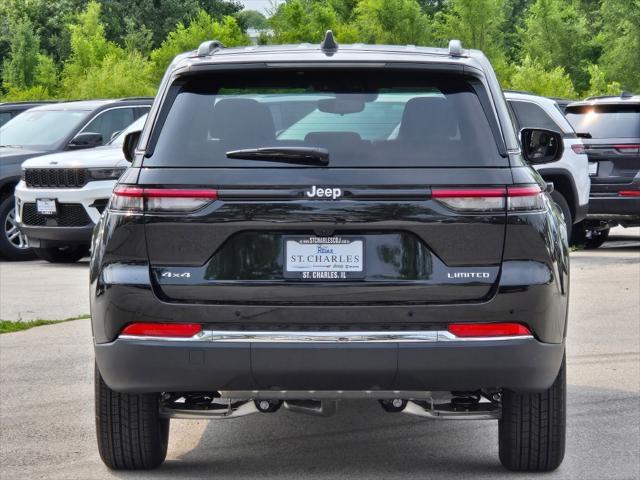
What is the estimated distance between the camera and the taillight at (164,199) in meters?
5.26

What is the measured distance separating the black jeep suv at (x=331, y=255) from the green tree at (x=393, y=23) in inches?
2283

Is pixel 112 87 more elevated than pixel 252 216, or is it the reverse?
pixel 252 216

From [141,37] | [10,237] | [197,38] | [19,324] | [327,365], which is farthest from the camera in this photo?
[141,37]

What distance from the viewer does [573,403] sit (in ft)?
25.0

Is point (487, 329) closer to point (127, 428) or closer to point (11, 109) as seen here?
point (127, 428)

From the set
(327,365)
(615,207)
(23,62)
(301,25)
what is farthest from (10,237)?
(23,62)

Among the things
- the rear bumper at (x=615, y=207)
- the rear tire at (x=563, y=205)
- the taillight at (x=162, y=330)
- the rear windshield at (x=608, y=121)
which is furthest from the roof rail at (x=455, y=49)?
the rear windshield at (x=608, y=121)

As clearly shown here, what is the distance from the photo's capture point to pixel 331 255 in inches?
206

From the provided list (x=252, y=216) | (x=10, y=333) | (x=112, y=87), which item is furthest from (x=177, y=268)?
(x=112, y=87)

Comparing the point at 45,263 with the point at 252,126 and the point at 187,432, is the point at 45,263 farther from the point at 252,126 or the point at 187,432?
the point at 252,126

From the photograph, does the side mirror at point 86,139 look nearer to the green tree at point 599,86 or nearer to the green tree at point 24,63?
the green tree at point 24,63

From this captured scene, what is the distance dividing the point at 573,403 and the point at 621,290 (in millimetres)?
5618

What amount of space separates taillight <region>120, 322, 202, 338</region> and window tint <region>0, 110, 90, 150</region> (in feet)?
39.2

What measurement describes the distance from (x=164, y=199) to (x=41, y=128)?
1273cm
